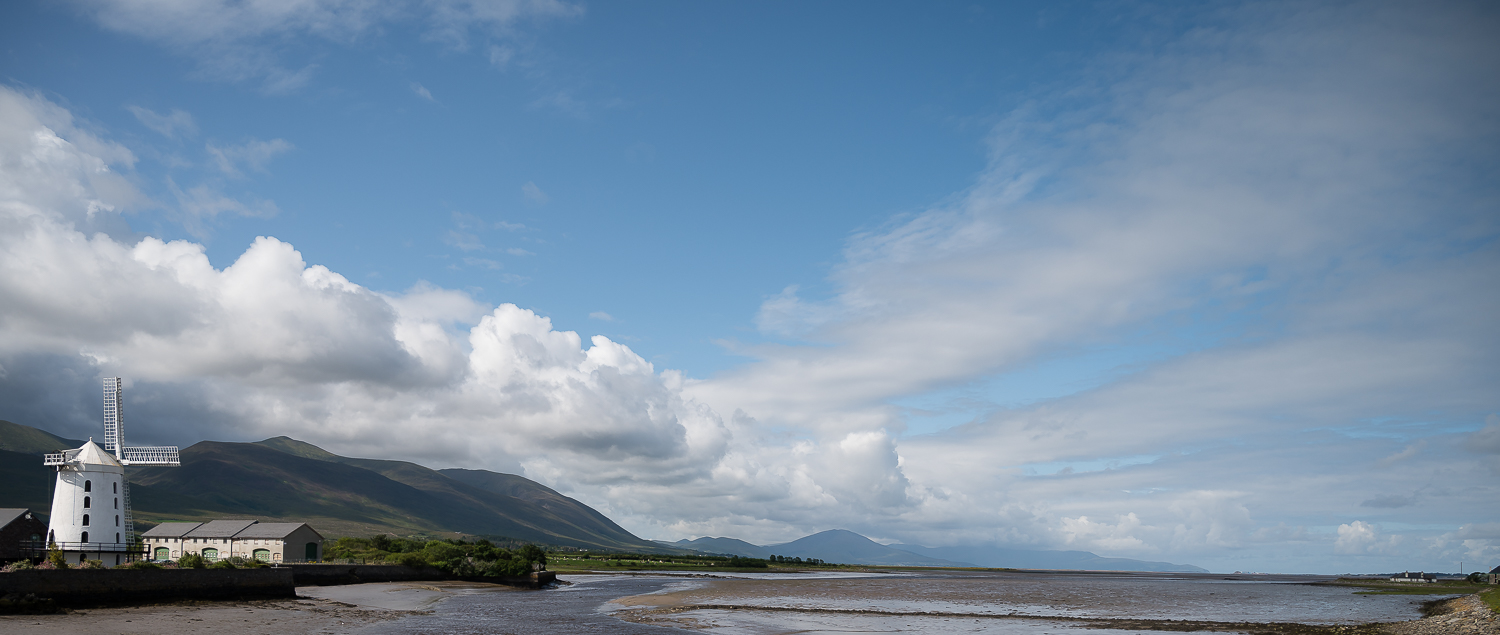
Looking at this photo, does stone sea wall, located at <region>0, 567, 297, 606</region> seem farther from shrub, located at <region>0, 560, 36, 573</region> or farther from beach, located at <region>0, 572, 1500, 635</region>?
beach, located at <region>0, 572, 1500, 635</region>

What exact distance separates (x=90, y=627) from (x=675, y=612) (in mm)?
35955

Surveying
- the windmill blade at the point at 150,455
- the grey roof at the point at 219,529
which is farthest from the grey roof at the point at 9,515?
the grey roof at the point at 219,529

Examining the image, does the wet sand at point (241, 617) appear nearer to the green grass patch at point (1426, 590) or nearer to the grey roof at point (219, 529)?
the grey roof at point (219, 529)

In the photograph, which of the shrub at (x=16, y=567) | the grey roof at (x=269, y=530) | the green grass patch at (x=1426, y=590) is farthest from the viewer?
the green grass patch at (x=1426, y=590)

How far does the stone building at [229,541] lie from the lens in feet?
→ 296

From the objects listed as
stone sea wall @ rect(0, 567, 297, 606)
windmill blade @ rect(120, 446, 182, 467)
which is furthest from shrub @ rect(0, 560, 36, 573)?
windmill blade @ rect(120, 446, 182, 467)

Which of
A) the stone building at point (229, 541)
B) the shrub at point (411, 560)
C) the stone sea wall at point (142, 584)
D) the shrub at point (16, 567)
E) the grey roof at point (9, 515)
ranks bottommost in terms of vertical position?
the shrub at point (411, 560)

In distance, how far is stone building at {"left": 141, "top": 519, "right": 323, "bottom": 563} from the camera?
296 ft

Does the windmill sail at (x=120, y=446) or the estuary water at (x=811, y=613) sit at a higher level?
the windmill sail at (x=120, y=446)

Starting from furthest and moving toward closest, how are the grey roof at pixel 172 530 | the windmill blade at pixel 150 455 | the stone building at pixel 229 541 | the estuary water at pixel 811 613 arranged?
1. the grey roof at pixel 172 530
2. the stone building at pixel 229 541
3. the windmill blade at pixel 150 455
4. the estuary water at pixel 811 613

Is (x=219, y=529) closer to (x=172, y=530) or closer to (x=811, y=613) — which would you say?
(x=172, y=530)

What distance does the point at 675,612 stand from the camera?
201 ft

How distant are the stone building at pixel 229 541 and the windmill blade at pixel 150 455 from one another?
12043 mm

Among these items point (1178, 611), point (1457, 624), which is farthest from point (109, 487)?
point (1457, 624)
